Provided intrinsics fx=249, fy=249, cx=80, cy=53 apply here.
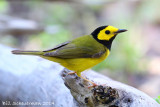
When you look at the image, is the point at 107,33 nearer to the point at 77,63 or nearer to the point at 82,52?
the point at 82,52

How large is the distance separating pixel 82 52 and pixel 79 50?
0.04 meters

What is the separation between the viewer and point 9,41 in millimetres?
7066

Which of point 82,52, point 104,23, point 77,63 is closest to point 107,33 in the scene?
point 82,52

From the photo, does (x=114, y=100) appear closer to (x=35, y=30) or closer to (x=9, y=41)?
(x=35, y=30)

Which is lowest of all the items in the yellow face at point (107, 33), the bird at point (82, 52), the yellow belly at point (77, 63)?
the yellow belly at point (77, 63)

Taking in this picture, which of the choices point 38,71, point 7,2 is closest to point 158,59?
point 38,71

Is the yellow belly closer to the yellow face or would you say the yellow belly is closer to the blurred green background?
the yellow face

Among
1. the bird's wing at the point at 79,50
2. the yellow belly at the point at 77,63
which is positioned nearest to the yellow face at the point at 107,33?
the bird's wing at the point at 79,50

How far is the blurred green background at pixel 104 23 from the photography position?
5.70m

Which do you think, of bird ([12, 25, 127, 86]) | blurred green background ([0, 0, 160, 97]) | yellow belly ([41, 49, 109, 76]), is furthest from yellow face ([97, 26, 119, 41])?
blurred green background ([0, 0, 160, 97])

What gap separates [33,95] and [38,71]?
1.37 ft

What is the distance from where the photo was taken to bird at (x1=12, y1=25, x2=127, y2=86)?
278 centimetres

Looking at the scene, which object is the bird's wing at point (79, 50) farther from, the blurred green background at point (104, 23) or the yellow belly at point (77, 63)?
the blurred green background at point (104, 23)

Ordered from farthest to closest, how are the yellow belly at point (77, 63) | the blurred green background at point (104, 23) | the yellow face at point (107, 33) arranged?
the blurred green background at point (104, 23) → the yellow face at point (107, 33) → the yellow belly at point (77, 63)
